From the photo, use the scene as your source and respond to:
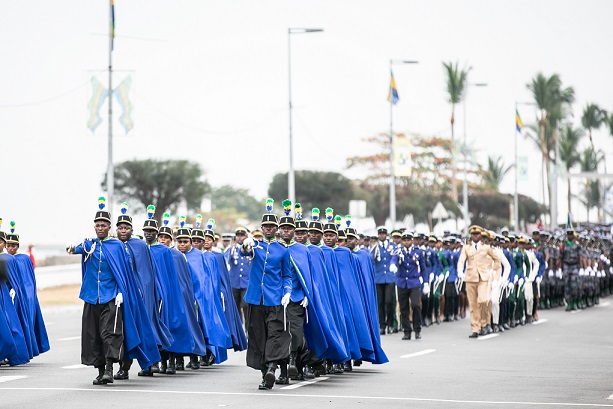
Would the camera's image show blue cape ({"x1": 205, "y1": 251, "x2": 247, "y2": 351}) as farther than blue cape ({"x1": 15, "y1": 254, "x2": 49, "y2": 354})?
Yes

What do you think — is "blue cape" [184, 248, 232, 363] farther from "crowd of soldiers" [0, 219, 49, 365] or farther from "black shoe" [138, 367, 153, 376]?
"crowd of soldiers" [0, 219, 49, 365]

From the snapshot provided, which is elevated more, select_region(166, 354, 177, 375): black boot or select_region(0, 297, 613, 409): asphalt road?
select_region(166, 354, 177, 375): black boot

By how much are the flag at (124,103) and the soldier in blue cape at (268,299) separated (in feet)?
71.7

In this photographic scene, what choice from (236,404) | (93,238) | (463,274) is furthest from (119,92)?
(236,404)

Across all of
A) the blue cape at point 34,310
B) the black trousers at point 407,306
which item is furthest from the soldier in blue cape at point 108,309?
the black trousers at point 407,306

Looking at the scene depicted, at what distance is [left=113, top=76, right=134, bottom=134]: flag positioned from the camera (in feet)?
120

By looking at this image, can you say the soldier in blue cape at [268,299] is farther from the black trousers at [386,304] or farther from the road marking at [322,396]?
the black trousers at [386,304]

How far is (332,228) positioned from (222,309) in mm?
2376

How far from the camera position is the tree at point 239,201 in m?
122

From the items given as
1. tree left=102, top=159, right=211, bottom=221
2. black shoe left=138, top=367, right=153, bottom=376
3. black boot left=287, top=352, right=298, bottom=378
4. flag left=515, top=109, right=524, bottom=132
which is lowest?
black shoe left=138, top=367, right=153, bottom=376

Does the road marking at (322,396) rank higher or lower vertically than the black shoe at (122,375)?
lower

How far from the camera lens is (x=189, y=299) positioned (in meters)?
17.8

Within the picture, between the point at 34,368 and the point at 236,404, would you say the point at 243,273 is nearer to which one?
the point at 34,368

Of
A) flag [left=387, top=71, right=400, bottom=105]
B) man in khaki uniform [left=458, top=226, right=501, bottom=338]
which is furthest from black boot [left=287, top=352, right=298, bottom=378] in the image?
flag [left=387, top=71, right=400, bottom=105]
